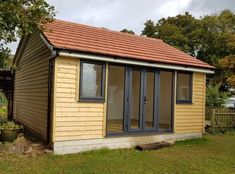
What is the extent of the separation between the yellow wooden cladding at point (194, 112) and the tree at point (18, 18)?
6.78 meters

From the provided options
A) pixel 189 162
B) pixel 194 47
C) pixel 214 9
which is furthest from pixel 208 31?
pixel 189 162

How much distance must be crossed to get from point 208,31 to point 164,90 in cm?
2228

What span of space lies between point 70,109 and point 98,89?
1.24 m

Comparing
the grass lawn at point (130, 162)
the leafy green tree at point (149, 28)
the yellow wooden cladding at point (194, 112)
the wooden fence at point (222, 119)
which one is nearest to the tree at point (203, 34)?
the leafy green tree at point (149, 28)

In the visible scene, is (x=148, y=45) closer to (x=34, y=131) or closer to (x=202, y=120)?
(x=202, y=120)

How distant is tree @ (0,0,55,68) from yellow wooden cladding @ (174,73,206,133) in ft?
22.2

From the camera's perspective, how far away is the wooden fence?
52.0 ft

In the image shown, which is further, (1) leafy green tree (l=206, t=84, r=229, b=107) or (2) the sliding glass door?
(1) leafy green tree (l=206, t=84, r=229, b=107)

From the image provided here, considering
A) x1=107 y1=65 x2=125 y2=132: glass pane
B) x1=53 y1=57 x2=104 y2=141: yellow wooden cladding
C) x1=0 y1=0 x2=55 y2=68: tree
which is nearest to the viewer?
x1=0 y1=0 x2=55 y2=68: tree

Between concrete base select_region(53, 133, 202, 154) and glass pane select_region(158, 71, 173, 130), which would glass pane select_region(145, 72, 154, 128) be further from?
concrete base select_region(53, 133, 202, 154)

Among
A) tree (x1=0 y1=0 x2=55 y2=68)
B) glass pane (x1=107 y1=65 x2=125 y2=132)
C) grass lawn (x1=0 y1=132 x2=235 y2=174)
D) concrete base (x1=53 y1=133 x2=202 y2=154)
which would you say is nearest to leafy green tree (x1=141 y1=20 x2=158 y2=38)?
glass pane (x1=107 y1=65 x2=125 y2=132)

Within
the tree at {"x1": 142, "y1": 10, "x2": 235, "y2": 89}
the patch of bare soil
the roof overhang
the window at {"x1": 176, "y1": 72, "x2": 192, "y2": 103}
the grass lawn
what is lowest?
the grass lawn

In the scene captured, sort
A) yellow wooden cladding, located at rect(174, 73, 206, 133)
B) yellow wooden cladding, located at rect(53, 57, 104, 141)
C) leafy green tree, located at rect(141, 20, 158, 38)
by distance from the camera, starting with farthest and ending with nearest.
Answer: leafy green tree, located at rect(141, 20, 158, 38) < yellow wooden cladding, located at rect(174, 73, 206, 133) < yellow wooden cladding, located at rect(53, 57, 104, 141)

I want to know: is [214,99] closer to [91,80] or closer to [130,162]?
[91,80]
